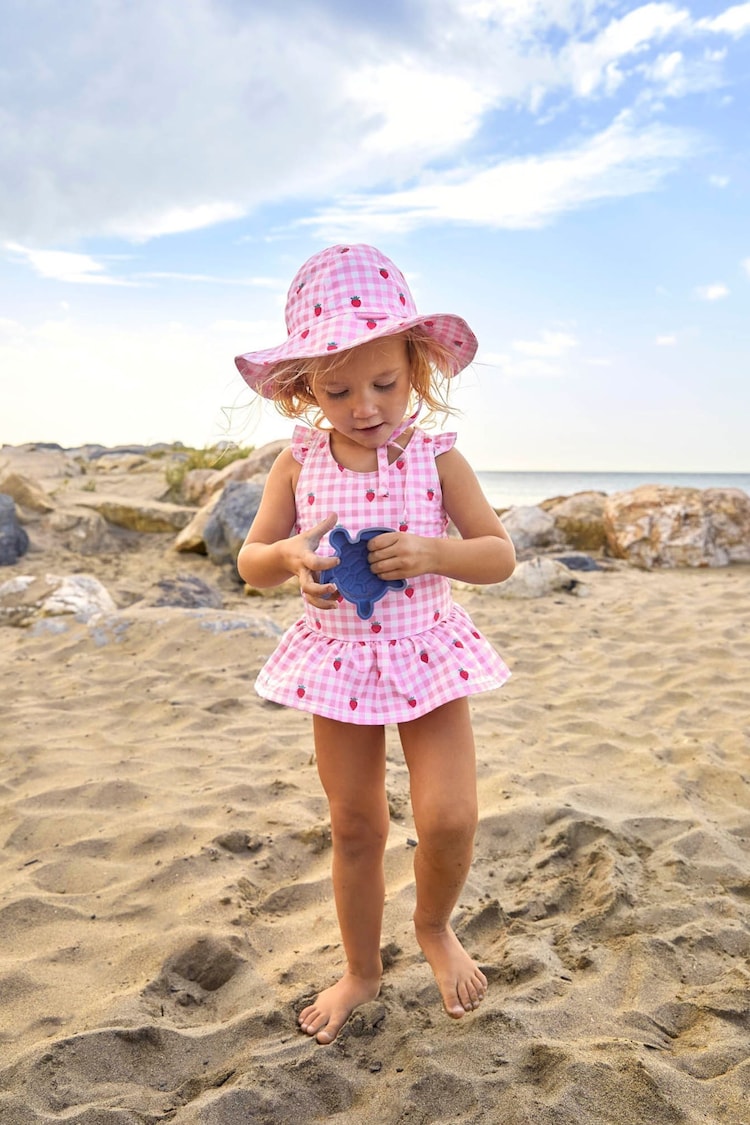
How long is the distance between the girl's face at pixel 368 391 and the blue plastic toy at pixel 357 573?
26 centimetres

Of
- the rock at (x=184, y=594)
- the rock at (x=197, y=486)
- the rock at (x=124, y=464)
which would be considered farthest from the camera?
the rock at (x=124, y=464)

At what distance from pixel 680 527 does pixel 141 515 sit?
586 centimetres

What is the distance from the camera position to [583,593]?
7492mm

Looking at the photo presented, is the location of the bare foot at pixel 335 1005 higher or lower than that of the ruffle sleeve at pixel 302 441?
lower

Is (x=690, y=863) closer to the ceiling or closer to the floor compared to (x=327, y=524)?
closer to the floor

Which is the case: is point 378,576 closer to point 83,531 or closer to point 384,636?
point 384,636

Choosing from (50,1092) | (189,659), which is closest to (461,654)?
(50,1092)

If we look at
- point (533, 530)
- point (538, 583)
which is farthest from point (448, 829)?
point (533, 530)

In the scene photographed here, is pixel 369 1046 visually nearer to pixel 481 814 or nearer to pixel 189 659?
pixel 481 814

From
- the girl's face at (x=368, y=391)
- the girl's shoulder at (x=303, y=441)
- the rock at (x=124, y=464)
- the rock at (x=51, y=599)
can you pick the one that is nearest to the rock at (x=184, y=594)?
the rock at (x=51, y=599)

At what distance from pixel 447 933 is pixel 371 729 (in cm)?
63

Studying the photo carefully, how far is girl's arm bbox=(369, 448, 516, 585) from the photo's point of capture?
6.65 feet

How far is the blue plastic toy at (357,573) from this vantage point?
2.04 m

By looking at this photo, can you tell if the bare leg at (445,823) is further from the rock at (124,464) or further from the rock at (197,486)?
the rock at (124,464)
